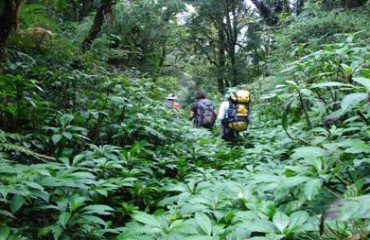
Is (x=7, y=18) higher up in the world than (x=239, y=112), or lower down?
higher up

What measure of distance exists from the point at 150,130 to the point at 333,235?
3071mm

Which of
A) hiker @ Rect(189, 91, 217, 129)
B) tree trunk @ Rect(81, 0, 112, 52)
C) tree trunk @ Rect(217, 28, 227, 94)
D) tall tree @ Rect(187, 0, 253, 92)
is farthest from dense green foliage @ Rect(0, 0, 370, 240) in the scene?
tree trunk @ Rect(217, 28, 227, 94)

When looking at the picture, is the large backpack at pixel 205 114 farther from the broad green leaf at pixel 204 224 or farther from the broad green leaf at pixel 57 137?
the broad green leaf at pixel 204 224

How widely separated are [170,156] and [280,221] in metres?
2.44

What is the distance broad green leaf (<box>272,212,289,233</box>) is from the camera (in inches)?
74.5

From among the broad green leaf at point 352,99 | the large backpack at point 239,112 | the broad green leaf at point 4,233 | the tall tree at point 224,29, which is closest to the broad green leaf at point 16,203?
the broad green leaf at point 4,233

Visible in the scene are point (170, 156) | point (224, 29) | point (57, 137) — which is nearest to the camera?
point (57, 137)

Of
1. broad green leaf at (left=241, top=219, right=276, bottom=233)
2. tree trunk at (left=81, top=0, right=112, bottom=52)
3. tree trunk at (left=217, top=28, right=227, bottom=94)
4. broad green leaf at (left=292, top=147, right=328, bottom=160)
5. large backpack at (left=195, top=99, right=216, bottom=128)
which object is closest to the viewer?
broad green leaf at (left=241, top=219, right=276, bottom=233)

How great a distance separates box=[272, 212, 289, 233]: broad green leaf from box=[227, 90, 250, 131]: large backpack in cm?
424

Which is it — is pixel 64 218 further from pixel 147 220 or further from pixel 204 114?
pixel 204 114

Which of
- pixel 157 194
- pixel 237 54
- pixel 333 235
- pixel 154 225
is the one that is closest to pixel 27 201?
pixel 154 225

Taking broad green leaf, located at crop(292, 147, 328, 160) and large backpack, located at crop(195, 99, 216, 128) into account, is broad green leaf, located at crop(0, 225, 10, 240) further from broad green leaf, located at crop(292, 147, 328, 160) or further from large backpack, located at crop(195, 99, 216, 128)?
large backpack, located at crop(195, 99, 216, 128)

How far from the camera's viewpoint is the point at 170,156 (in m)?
4.28

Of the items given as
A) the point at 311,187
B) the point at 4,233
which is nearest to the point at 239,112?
the point at 311,187
